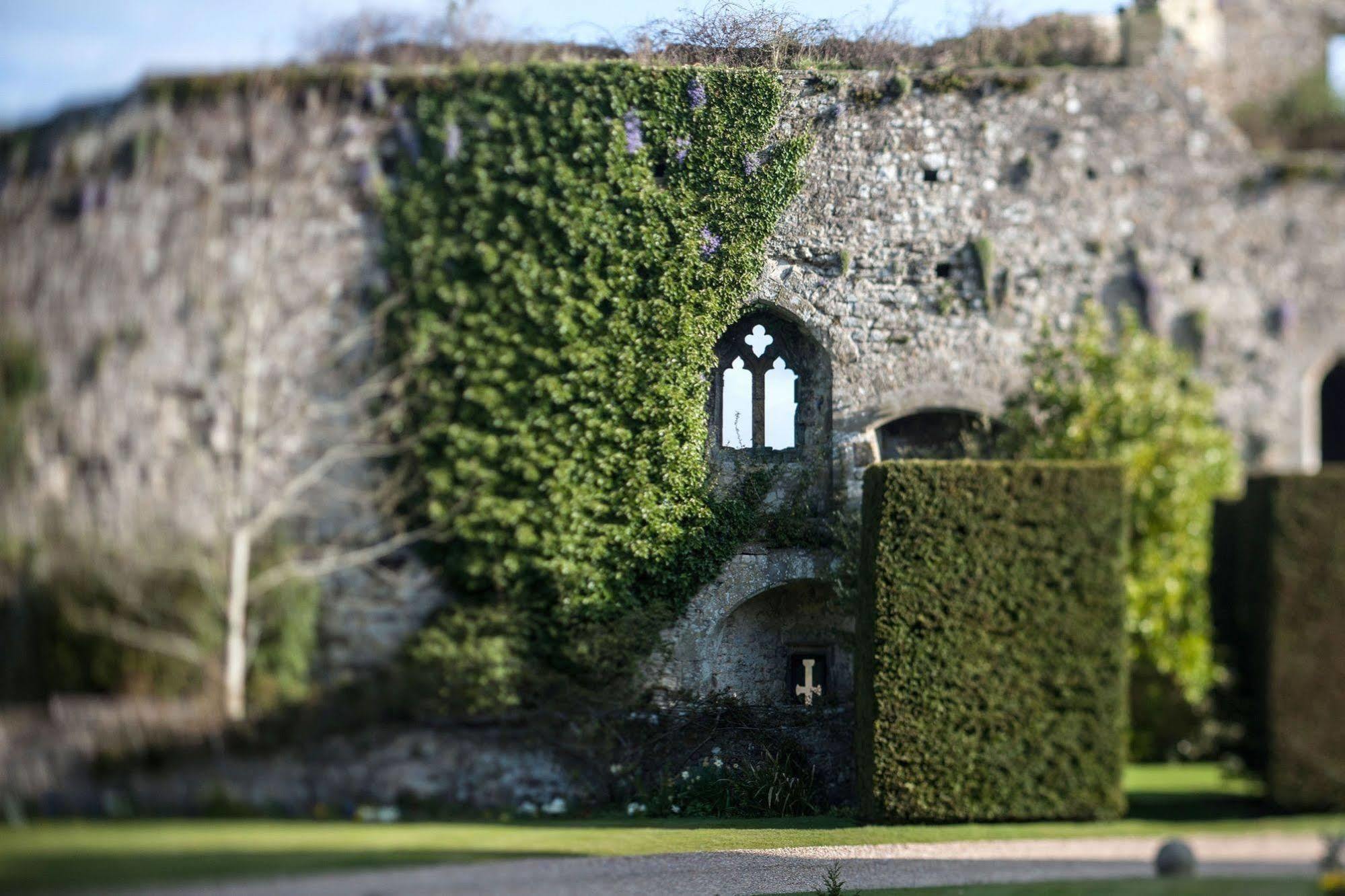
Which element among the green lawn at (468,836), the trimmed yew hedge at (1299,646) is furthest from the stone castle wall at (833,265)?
the green lawn at (468,836)

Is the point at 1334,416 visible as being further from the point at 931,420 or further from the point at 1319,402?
the point at 931,420

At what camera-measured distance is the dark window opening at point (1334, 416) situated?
6395 mm

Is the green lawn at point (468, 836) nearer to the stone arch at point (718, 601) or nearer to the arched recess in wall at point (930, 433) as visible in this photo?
the stone arch at point (718, 601)

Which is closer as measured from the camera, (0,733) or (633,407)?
(0,733)

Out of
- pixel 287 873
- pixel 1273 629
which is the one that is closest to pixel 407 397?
pixel 287 873

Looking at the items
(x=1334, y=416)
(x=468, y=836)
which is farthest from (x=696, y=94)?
(x=468, y=836)

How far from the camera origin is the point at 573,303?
7.21m

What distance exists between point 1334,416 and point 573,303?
4685 mm

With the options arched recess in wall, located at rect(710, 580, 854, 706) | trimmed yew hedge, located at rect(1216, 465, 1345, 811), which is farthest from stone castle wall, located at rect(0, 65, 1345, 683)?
trimmed yew hedge, located at rect(1216, 465, 1345, 811)

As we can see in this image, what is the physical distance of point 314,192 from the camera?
5629mm

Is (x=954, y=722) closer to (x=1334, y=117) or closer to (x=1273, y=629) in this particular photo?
(x=1273, y=629)

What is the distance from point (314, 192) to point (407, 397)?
118cm

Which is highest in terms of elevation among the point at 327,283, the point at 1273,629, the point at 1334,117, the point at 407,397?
the point at 1334,117

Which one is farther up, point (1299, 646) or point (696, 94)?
point (696, 94)
